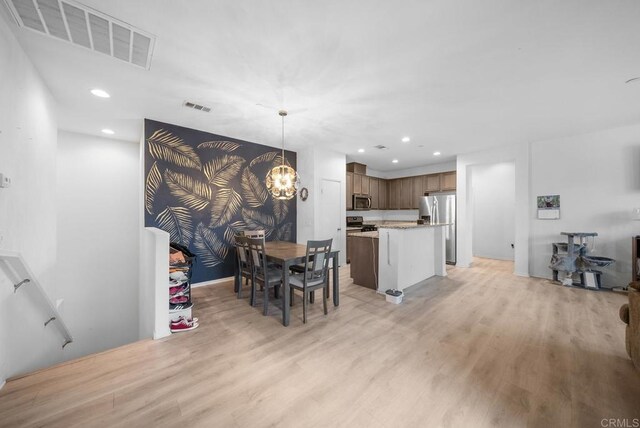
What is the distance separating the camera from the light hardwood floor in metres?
1.50

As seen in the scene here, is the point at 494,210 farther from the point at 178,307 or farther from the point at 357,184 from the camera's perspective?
the point at 178,307

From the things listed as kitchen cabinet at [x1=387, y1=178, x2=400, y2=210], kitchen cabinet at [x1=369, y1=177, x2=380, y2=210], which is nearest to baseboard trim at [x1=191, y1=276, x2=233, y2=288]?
kitchen cabinet at [x1=369, y1=177, x2=380, y2=210]

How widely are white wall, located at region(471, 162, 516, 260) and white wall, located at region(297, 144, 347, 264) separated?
3.84 m

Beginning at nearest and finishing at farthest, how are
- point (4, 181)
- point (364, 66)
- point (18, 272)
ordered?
point (4, 181)
point (18, 272)
point (364, 66)

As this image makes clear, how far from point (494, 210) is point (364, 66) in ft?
20.7

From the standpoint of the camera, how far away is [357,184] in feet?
21.1

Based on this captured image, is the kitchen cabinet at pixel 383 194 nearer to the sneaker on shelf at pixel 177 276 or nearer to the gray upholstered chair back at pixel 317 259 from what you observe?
the gray upholstered chair back at pixel 317 259

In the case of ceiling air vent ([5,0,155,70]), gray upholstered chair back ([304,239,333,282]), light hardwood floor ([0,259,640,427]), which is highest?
ceiling air vent ([5,0,155,70])

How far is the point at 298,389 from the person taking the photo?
1.72 m

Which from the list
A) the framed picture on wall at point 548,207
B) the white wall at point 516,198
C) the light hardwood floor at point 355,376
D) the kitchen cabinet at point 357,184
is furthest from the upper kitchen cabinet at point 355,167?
the light hardwood floor at point 355,376

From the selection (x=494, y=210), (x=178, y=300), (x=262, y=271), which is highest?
(x=494, y=210)

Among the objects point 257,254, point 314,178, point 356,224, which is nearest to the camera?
point 257,254

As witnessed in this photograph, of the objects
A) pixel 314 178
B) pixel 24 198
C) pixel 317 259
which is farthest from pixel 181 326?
pixel 314 178

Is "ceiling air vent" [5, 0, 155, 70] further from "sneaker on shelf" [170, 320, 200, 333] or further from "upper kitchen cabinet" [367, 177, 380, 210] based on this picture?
"upper kitchen cabinet" [367, 177, 380, 210]
